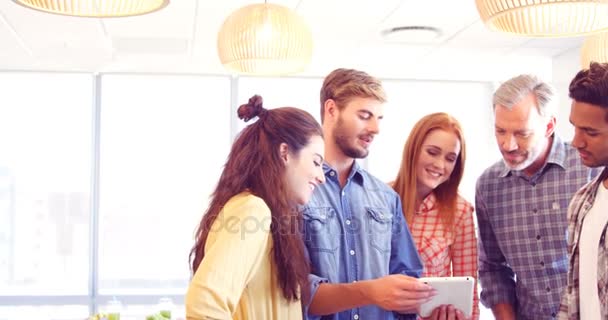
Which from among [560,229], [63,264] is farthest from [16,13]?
[560,229]

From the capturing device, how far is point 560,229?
2.44 meters

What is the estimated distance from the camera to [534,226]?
2.48 metres

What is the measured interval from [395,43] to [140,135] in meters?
Result: 2.33

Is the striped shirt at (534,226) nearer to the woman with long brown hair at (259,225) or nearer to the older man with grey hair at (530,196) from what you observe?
the older man with grey hair at (530,196)

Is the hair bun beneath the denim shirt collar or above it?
above

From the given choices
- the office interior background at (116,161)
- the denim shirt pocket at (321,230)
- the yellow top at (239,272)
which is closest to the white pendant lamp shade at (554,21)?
the denim shirt pocket at (321,230)

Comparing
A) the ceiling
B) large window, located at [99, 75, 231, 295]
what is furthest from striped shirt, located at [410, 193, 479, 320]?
large window, located at [99, 75, 231, 295]

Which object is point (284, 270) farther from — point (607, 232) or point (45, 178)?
point (45, 178)

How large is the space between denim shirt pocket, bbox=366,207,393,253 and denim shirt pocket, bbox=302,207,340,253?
0.10m

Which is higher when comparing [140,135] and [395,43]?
[395,43]

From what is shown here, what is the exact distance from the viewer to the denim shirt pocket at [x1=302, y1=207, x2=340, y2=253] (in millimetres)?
1995

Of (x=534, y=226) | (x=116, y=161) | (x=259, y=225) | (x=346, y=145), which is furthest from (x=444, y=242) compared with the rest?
(x=116, y=161)

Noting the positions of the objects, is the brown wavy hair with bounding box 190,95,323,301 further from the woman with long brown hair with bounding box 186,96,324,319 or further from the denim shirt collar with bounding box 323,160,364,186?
the denim shirt collar with bounding box 323,160,364,186

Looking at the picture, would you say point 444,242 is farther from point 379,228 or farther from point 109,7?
point 109,7
